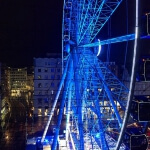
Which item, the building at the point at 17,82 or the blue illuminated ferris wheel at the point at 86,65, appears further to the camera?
the building at the point at 17,82

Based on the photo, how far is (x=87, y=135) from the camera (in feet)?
17.1

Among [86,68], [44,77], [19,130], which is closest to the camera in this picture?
[86,68]

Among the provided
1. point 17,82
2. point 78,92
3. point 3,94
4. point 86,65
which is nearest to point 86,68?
point 86,65

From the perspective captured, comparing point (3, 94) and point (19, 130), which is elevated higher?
point (3, 94)

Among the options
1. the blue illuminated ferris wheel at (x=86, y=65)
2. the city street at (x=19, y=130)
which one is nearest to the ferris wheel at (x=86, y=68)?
the blue illuminated ferris wheel at (x=86, y=65)

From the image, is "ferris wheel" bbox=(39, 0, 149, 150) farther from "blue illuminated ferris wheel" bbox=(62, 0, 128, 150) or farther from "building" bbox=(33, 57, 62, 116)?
"building" bbox=(33, 57, 62, 116)

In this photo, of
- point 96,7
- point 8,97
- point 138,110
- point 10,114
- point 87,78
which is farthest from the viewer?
point 10,114

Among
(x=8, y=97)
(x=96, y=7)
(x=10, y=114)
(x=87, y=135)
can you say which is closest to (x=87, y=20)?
(x=96, y=7)

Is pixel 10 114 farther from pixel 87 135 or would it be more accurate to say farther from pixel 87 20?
pixel 87 20

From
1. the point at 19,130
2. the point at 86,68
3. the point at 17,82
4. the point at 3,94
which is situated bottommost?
the point at 19,130

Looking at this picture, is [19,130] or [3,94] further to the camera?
[19,130]

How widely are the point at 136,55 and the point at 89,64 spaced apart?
2.33 m

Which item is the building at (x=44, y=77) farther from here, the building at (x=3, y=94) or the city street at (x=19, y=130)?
the building at (x=3, y=94)

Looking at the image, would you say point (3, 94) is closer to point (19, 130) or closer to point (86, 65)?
point (19, 130)
